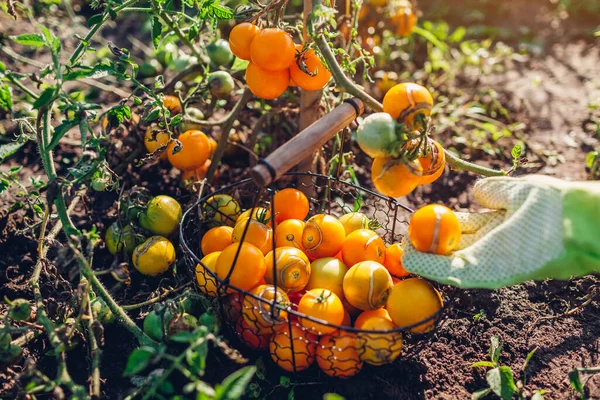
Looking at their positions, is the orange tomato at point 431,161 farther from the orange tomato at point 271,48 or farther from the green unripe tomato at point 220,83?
the green unripe tomato at point 220,83

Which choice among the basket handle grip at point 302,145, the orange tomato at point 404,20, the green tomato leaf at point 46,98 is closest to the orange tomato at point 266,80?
the basket handle grip at point 302,145

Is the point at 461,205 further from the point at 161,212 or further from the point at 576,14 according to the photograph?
the point at 576,14

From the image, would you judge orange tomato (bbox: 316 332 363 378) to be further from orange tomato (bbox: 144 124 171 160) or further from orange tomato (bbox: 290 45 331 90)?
orange tomato (bbox: 144 124 171 160)

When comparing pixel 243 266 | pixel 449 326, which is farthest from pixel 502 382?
pixel 243 266

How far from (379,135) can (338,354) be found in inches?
25.3

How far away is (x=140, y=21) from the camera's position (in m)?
3.84

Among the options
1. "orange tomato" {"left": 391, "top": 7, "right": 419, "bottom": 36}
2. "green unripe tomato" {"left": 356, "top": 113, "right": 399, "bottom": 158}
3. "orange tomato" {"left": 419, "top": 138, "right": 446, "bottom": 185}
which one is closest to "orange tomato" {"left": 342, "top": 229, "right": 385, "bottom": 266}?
"orange tomato" {"left": 419, "top": 138, "right": 446, "bottom": 185}

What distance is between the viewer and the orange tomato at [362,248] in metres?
1.70

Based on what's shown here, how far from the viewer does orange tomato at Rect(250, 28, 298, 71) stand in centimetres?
166

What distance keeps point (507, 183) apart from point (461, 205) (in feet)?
2.99

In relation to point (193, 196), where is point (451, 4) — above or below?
above

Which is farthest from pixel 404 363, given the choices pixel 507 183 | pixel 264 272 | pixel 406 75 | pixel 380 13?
pixel 380 13

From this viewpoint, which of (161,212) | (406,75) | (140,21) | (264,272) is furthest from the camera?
(140,21)

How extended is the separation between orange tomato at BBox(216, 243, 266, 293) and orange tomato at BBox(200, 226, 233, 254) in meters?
0.23
